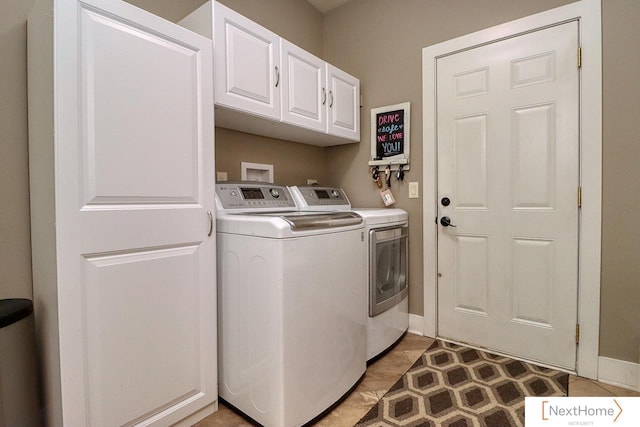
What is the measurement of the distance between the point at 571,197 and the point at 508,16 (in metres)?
1.19

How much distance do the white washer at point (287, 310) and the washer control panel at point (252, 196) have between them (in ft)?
0.04

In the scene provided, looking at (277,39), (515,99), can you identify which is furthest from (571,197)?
(277,39)

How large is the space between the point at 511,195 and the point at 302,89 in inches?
59.3

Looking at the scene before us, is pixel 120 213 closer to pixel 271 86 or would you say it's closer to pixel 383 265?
pixel 271 86

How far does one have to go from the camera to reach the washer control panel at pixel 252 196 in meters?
1.61

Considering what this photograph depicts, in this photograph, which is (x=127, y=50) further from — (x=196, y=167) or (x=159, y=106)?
(x=196, y=167)

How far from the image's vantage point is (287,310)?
125cm

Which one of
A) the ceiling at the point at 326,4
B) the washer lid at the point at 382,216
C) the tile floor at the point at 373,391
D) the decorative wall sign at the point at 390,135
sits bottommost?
the tile floor at the point at 373,391

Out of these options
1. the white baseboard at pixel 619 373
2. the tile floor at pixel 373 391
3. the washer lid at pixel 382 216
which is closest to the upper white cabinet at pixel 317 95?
the washer lid at pixel 382 216

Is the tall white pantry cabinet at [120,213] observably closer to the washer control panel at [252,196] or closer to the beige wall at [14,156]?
the beige wall at [14,156]

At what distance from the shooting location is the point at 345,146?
2697 millimetres

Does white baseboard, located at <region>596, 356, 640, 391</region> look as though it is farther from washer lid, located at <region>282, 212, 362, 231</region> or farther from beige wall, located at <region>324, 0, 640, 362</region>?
washer lid, located at <region>282, 212, 362, 231</region>

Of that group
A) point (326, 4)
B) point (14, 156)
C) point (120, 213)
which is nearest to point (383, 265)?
point (120, 213)

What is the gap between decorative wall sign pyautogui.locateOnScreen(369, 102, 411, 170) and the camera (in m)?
2.32
